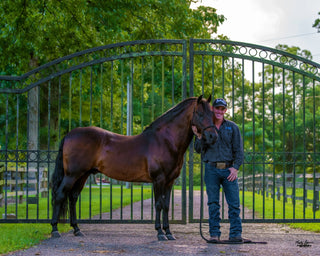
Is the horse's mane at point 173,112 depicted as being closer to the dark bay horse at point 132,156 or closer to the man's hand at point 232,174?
the dark bay horse at point 132,156

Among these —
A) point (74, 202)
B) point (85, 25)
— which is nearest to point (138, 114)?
point (85, 25)

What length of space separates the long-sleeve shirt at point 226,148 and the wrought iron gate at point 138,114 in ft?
3.34

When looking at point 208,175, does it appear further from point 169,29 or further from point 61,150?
point 169,29

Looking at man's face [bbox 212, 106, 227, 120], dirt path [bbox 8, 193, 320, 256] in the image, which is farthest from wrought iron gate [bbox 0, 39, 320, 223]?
man's face [bbox 212, 106, 227, 120]

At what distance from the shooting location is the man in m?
6.76

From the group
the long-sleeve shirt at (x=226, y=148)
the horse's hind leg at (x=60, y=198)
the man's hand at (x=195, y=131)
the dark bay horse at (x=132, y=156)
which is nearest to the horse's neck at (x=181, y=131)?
the dark bay horse at (x=132, y=156)

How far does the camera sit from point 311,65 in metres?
9.16

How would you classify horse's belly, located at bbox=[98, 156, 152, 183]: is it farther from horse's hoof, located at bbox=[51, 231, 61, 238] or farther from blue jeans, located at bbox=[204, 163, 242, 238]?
horse's hoof, located at bbox=[51, 231, 61, 238]

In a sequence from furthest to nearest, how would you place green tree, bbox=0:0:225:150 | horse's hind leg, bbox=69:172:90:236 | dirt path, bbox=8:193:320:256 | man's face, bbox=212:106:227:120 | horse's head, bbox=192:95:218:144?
1. green tree, bbox=0:0:225:150
2. horse's hind leg, bbox=69:172:90:236
3. man's face, bbox=212:106:227:120
4. horse's head, bbox=192:95:218:144
5. dirt path, bbox=8:193:320:256

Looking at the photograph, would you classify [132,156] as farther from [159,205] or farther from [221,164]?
[221,164]

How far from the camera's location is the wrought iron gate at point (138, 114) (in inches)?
332

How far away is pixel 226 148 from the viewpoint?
681cm

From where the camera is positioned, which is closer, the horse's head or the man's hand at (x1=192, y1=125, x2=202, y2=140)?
the horse's head

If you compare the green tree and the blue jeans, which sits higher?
the green tree
